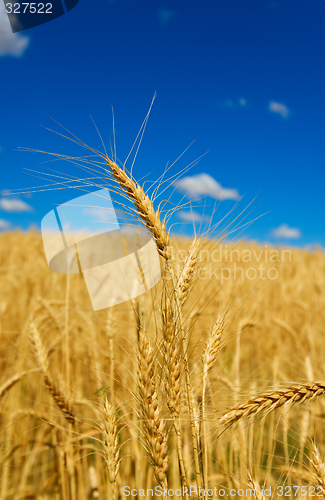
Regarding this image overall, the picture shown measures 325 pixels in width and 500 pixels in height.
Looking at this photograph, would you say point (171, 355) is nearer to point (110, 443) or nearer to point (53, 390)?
point (110, 443)

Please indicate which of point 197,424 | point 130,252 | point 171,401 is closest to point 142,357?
point 171,401

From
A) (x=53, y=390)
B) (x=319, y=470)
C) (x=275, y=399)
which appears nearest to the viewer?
(x=275, y=399)

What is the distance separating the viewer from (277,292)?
591cm

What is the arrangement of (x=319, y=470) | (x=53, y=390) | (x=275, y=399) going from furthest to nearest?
(x=53, y=390) → (x=319, y=470) → (x=275, y=399)

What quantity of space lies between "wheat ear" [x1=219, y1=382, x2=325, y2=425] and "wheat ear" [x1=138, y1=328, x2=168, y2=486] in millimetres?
216

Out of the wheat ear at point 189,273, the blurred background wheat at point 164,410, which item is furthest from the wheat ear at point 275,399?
the wheat ear at point 189,273

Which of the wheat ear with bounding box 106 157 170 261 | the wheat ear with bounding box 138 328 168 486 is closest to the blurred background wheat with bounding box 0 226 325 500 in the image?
the wheat ear with bounding box 138 328 168 486

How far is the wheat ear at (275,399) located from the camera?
3.11ft

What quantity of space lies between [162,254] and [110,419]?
0.66 meters

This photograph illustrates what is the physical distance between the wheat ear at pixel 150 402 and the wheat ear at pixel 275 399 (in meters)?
0.22

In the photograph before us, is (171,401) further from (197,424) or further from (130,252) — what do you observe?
(130,252)

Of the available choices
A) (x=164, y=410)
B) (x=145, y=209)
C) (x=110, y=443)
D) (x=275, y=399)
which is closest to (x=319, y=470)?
(x=275, y=399)

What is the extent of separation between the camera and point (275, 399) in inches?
38.1

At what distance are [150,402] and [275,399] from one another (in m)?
0.40
